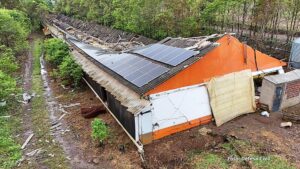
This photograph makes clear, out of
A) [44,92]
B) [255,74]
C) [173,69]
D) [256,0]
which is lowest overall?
[44,92]

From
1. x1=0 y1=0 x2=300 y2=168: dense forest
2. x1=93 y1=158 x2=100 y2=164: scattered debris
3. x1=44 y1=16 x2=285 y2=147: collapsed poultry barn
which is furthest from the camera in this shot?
x1=0 y1=0 x2=300 y2=168: dense forest

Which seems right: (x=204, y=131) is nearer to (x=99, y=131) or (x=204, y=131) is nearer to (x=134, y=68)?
(x=134, y=68)

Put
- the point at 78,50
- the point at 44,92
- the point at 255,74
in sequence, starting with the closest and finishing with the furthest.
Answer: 1. the point at 255,74
2. the point at 44,92
3. the point at 78,50

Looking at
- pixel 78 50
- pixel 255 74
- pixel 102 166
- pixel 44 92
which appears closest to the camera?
pixel 102 166

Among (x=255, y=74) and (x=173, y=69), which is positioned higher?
(x=173, y=69)

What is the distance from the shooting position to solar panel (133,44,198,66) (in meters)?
13.9

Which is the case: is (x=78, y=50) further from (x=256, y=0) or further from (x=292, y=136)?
(x=292, y=136)

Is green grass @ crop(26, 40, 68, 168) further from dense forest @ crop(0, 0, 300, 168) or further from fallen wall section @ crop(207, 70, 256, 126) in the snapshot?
fallen wall section @ crop(207, 70, 256, 126)

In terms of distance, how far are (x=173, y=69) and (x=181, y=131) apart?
3218mm

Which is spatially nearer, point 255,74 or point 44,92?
point 255,74

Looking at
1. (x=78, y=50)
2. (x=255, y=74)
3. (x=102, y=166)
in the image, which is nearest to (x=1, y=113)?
(x=78, y=50)

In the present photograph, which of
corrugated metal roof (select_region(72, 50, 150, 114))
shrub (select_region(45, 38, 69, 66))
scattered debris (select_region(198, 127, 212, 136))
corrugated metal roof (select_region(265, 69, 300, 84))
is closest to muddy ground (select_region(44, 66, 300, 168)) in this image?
scattered debris (select_region(198, 127, 212, 136))

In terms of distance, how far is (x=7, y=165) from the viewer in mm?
12453

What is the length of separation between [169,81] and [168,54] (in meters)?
2.63
